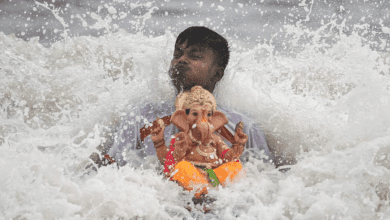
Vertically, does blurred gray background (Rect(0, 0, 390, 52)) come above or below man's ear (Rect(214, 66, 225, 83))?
above

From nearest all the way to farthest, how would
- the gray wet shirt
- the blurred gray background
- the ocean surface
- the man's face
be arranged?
the ocean surface, the man's face, the gray wet shirt, the blurred gray background

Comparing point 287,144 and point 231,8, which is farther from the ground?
point 231,8

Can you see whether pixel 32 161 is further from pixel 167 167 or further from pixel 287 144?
pixel 287 144

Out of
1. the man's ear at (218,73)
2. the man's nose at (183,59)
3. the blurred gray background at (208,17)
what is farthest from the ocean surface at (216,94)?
the man's nose at (183,59)

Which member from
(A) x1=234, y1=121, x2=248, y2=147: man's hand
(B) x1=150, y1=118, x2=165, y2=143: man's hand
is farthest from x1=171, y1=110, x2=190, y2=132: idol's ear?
(A) x1=234, y1=121, x2=248, y2=147: man's hand

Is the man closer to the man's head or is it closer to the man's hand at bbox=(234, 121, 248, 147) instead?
the man's head

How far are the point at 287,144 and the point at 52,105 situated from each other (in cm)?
144

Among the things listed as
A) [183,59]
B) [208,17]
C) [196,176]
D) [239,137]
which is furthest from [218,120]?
[208,17]

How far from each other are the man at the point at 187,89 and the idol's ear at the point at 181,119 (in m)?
0.21

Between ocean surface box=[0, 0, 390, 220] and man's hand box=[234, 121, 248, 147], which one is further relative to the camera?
man's hand box=[234, 121, 248, 147]

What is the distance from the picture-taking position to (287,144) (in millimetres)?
1700

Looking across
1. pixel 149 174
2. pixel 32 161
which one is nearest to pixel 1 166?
pixel 32 161

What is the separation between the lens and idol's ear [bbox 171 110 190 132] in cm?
125

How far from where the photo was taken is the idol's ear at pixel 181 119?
1.25 meters
